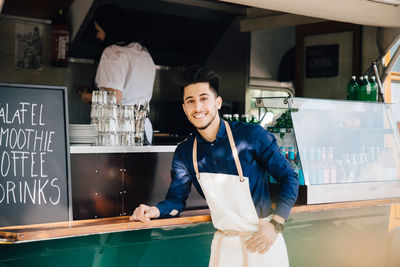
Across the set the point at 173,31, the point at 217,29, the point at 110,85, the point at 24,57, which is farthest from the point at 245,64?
the point at 110,85

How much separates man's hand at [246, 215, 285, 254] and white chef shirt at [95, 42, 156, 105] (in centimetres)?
188

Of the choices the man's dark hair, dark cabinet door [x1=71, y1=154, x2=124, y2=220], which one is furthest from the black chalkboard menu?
the man's dark hair

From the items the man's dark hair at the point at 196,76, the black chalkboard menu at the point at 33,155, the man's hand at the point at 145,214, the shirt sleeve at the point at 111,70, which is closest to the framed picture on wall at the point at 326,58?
the shirt sleeve at the point at 111,70

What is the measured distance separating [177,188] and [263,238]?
535mm

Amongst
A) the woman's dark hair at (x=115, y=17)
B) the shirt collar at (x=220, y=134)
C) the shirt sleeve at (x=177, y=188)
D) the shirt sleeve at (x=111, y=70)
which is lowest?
the shirt sleeve at (x=177, y=188)

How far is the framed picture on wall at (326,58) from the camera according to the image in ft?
17.0

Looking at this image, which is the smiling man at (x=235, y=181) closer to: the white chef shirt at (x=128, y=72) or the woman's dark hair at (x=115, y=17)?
the white chef shirt at (x=128, y=72)

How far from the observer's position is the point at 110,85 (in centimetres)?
407

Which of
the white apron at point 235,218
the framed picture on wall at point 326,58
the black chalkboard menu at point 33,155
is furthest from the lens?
the framed picture on wall at point 326,58

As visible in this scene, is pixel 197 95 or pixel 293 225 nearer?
pixel 197 95

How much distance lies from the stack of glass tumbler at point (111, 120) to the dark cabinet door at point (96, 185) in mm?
104

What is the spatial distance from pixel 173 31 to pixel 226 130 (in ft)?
13.6

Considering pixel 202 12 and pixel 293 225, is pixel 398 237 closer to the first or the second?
pixel 293 225

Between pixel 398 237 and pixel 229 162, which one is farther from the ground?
pixel 229 162
